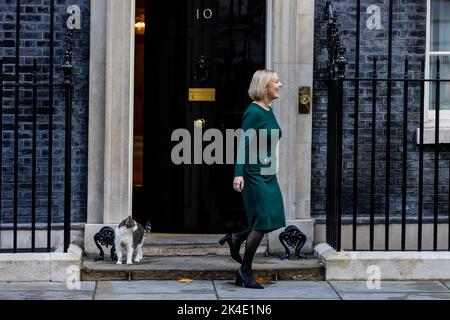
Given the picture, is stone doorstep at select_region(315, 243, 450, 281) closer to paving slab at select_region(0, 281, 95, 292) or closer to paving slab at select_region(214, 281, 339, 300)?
→ paving slab at select_region(214, 281, 339, 300)

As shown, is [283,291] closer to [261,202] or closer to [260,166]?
[261,202]

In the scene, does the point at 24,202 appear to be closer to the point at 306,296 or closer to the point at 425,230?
the point at 306,296

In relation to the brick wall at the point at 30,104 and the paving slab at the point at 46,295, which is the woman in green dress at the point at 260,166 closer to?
the paving slab at the point at 46,295

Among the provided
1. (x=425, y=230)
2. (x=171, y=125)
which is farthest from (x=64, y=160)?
(x=425, y=230)

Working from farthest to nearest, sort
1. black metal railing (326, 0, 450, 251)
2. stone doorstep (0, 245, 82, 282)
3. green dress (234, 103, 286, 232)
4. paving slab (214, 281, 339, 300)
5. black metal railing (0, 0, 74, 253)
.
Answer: black metal railing (326, 0, 450, 251), black metal railing (0, 0, 74, 253), stone doorstep (0, 245, 82, 282), green dress (234, 103, 286, 232), paving slab (214, 281, 339, 300)

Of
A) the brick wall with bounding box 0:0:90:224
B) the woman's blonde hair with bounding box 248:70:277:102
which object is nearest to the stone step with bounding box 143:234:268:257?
the brick wall with bounding box 0:0:90:224

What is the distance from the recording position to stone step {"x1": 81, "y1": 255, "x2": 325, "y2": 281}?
9.26 metres

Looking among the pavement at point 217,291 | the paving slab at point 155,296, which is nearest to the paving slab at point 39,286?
the pavement at point 217,291

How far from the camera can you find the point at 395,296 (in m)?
8.74

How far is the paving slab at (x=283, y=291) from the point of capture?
8.62m

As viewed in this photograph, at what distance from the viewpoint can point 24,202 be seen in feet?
32.6

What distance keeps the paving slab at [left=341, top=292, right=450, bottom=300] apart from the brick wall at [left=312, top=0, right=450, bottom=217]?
1.51m

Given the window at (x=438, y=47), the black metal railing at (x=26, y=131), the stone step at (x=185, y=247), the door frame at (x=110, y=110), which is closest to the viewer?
the black metal railing at (x=26, y=131)

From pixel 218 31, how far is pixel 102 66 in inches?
49.6
